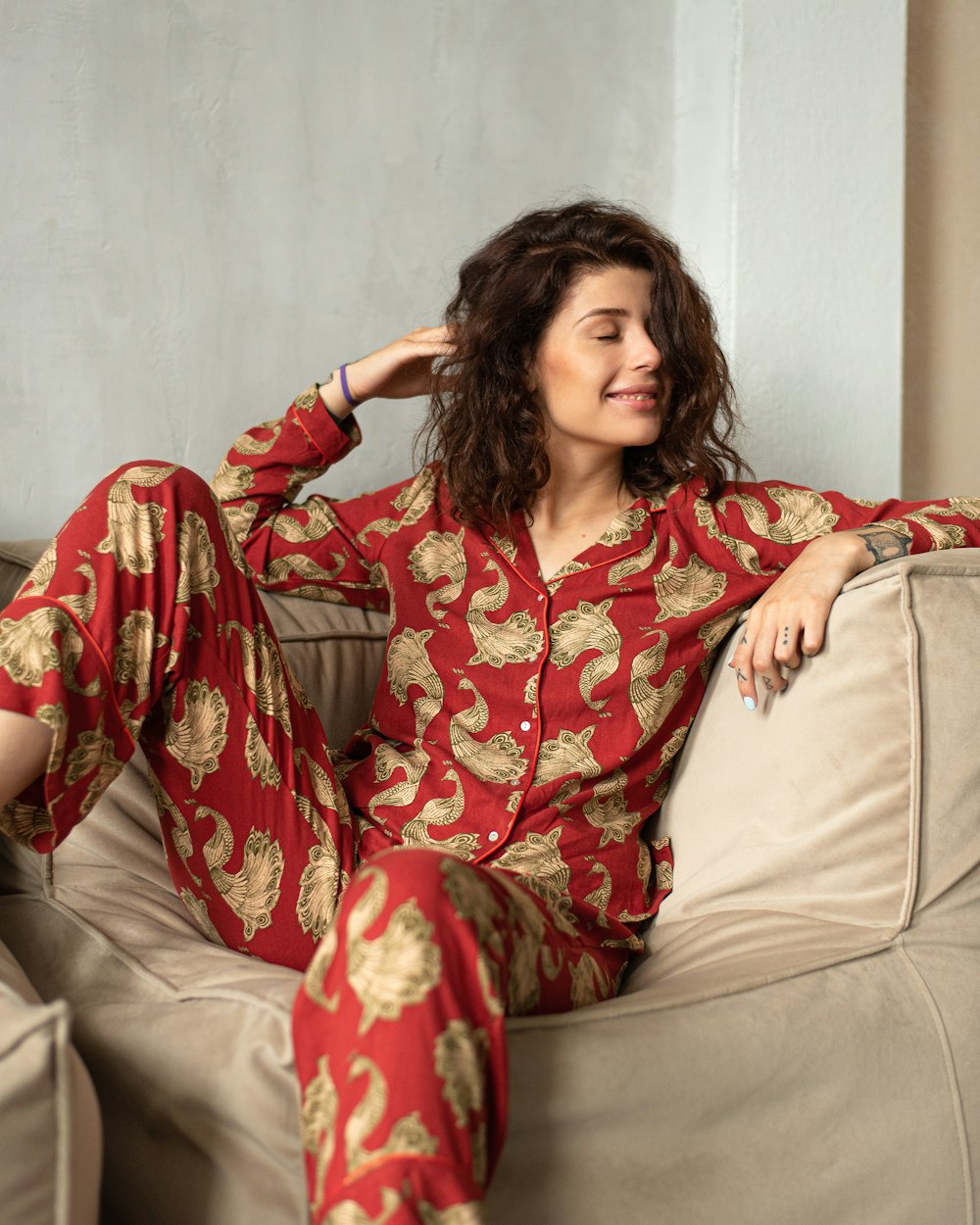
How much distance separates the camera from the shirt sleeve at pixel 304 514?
1708 mm

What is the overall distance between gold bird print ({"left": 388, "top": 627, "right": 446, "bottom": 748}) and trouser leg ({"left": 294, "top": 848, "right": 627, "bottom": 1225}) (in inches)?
21.7

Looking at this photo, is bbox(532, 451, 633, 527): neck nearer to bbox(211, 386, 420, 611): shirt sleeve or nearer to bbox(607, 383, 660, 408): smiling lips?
bbox(607, 383, 660, 408): smiling lips

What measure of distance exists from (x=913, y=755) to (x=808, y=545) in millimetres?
335

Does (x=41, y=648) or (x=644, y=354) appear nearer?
(x=41, y=648)

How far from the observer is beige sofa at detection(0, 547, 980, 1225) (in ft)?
3.13

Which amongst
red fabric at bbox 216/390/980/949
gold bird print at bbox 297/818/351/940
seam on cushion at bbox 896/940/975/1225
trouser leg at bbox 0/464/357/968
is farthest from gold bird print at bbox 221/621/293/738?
seam on cushion at bbox 896/940/975/1225

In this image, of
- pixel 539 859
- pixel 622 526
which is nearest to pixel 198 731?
pixel 539 859

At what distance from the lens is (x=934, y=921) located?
4.01 ft

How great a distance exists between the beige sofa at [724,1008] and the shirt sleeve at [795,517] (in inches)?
7.0

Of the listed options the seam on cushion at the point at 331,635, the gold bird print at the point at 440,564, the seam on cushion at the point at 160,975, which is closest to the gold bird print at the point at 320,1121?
the seam on cushion at the point at 160,975

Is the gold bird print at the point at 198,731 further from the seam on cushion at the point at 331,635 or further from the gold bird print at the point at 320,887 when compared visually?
the seam on cushion at the point at 331,635

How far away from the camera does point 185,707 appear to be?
1247 millimetres

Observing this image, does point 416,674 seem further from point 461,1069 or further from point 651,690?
point 461,1069

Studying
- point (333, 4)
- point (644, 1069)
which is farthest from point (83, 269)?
point (644, 1069)
